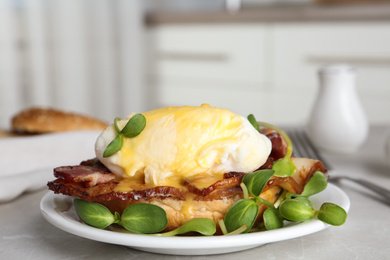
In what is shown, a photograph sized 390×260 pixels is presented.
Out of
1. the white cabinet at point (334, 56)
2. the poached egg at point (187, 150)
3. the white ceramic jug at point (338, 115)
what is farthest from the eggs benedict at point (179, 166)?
the white cabinet at point (334, 56)

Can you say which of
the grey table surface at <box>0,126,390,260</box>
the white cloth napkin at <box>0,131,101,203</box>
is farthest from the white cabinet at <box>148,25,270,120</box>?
the grey table surface at <box>0,126,390,260</box>

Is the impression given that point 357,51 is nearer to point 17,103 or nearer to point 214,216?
point 17,103

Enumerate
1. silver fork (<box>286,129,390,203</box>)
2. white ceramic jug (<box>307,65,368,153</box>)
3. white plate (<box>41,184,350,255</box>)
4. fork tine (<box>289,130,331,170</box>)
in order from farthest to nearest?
white ceramic jug (<box>307,65,368,153</box>) < fork tine (<box>289,130,331,170</box>) < silver fork (<box>286,129,390,203</box>) < white plate (<box>41,184,350,255</box>)

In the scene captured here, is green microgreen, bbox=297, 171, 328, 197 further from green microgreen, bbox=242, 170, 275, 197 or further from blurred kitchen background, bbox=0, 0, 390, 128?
blurred kitchen background, bbox=0, 0, 390, 128

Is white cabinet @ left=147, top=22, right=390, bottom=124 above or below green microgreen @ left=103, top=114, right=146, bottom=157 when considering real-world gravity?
below

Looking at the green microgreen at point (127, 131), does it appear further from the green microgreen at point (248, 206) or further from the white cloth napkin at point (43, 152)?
the white cloth napkin at point (43, 152)

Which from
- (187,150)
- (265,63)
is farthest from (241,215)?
(265,63)

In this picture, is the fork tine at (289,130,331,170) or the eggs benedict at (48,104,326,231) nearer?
the eggs benedict at (48,104,326,231)
